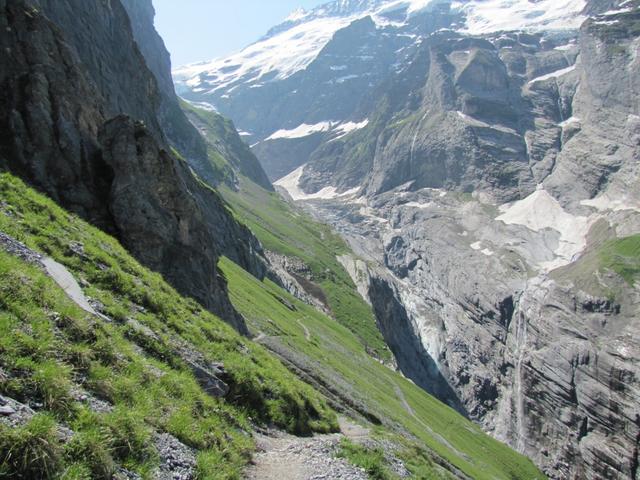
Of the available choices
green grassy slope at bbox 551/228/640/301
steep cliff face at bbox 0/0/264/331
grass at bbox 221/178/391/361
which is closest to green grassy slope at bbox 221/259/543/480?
steep cliff face at bbox 0/0/264/331

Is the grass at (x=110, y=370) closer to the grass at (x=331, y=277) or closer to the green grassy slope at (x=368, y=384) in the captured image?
the green grassy slope at (x=368, y=384)

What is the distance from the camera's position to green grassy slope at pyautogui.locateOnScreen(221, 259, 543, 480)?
45.1 meters

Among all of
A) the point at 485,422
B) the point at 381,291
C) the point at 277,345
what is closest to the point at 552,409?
the point at 485,422

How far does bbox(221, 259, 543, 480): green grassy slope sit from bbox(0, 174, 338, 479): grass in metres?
8.64

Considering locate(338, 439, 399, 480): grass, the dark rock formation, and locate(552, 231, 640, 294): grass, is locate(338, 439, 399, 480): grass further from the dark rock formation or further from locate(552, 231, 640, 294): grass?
locate(552, 231, 640, 294): grass

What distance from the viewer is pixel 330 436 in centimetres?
2125

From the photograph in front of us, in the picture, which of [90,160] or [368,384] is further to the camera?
[368,384]

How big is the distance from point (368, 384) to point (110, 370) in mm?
48843

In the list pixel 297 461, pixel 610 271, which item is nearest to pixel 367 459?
pixel 297 461

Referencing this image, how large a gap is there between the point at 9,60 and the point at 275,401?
2409 centimetres

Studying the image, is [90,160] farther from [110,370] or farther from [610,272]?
[610,272]

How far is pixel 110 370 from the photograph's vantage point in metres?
12.4

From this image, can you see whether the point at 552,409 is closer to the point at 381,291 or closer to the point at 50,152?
the point at 381,291

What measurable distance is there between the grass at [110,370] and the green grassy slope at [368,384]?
864 cm
